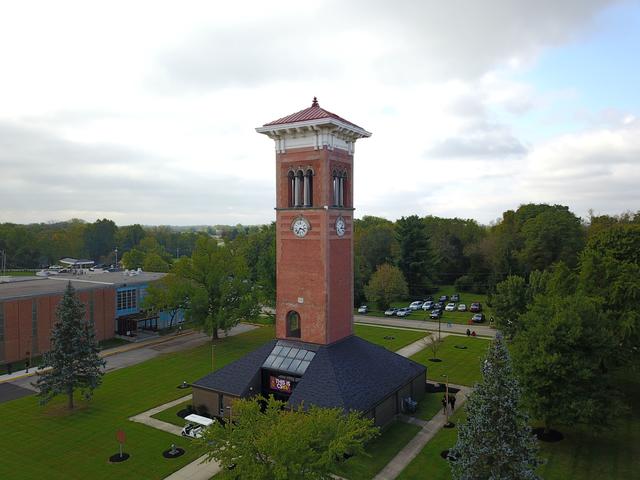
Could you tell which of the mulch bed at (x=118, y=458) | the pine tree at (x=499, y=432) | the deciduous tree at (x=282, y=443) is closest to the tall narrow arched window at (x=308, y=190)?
the deciduous tree at (x=282, y=443)

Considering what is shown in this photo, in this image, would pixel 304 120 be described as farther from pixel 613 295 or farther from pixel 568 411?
pixel 613 295

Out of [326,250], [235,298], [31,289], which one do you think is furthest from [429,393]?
[31,289]

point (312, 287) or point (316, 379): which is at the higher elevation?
point (312, 287)

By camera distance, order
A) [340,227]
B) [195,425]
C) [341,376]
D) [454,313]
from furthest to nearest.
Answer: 1. [454,313]
2. [340,227]
3. [195,425]
4. [341,376]

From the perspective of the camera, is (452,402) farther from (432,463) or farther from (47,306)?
(47,306)

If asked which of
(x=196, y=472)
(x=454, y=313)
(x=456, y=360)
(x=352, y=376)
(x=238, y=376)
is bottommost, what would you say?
(x=196, y=472)

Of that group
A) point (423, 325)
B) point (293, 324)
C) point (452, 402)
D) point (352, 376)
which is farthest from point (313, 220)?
point (423, 325)
